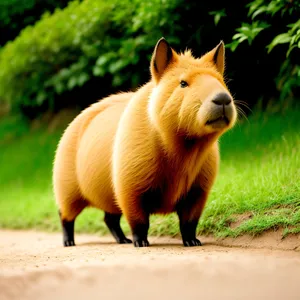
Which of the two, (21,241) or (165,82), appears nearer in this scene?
(165,82)

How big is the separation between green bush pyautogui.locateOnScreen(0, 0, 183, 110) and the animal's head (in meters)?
4.01

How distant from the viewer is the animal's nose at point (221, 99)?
181 inches

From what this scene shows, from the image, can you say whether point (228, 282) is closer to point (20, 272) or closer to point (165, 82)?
point (20, 272)

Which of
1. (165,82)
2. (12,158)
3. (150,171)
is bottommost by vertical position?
(12,158)

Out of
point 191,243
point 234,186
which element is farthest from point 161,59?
point 234,186

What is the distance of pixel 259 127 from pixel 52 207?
10.5 feet

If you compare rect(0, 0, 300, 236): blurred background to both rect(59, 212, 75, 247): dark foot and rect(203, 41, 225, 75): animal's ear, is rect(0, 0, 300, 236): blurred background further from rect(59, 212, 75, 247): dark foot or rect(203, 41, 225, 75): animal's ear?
rect(59, 212, 75, 247): dark foot

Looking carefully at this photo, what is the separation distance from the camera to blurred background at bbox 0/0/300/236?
6.19 metres

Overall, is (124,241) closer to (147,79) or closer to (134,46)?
(134,46)

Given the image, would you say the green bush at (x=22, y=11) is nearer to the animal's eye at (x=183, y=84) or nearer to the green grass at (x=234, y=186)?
the green grass at (x=234, y=186)

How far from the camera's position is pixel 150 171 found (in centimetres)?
507

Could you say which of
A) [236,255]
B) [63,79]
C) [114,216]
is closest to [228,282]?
[236,255]

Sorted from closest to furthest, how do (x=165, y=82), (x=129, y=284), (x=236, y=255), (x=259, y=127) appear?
(x=129, y=284) → (x=236, y=255) → (x=165, y=82) → (x=259, y=127)

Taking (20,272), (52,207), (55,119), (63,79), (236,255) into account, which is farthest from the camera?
(55,119)
